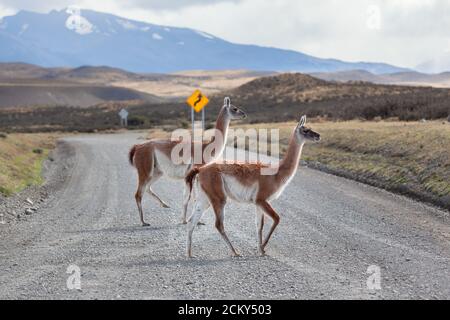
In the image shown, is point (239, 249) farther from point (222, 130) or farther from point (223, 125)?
point (223, 125)

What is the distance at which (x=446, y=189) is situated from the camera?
14.5 m

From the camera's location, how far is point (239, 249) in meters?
9.77

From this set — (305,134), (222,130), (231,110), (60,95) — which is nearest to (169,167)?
(222,130)

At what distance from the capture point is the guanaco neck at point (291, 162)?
9625 mm

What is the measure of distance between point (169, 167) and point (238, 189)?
134 inches

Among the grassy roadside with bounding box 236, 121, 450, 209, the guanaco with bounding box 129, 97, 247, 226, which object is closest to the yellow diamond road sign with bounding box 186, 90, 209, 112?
the grassy roadside with bounding box 236, 121, 450, 209

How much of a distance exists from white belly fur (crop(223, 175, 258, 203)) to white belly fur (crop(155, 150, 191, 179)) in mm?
3058

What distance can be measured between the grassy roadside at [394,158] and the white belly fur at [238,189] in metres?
6.12

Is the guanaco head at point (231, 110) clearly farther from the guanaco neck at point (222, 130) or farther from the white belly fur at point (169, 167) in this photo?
the white belly fur at point (169, 167)

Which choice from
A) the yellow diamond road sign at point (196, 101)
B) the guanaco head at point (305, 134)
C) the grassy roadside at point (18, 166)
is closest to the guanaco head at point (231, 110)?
the guanaco head at point (305, 134)

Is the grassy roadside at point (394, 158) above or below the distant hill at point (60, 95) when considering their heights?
above

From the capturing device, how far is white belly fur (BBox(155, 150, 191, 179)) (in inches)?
487
